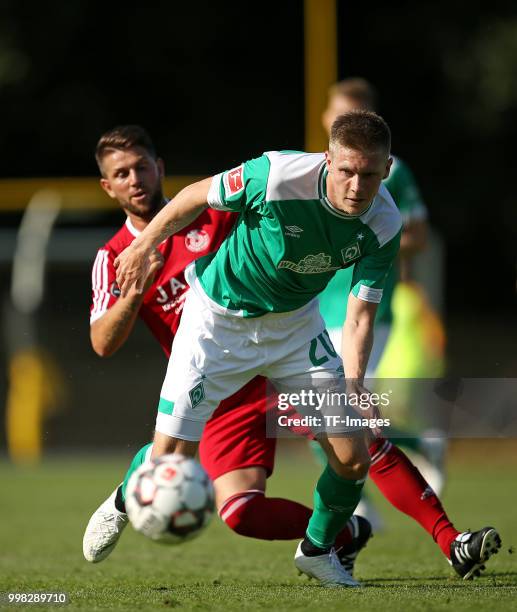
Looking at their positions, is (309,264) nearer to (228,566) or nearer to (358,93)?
(228,566)

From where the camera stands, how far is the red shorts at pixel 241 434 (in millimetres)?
5117

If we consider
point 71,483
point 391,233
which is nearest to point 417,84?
point 71,483

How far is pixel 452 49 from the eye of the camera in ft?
53.3

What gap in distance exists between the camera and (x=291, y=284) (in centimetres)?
459

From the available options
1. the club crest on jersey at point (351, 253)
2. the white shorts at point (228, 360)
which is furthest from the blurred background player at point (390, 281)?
the club crest on jersey at point (351, 253)

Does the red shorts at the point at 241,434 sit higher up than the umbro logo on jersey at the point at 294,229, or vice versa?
the umbro logo on jersey at the point at 294,229

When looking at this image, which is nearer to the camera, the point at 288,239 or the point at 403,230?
the point at 288,239

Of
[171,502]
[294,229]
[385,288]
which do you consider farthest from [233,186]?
[385,288]

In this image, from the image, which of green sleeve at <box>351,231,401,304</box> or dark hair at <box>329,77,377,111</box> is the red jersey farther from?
dark hair at <box>329,77,377,111</box>

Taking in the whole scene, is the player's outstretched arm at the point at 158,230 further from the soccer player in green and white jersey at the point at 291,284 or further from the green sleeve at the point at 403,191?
the green sleeve at the point at 403,191

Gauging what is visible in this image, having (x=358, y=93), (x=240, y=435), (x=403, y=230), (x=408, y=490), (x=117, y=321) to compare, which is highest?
(x=358, y=93)

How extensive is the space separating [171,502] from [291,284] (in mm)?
1010

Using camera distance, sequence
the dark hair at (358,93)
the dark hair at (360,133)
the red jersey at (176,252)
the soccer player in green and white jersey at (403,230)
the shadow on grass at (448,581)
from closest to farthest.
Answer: the dark hair at (360,133) → the shadow on grass at (448,581) → the red jersey at (176,252) → the soccer player in green and white jersey at (403,230) → the dark hair at (358,93)

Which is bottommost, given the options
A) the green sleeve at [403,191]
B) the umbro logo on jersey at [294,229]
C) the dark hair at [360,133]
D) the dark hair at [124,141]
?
the umbro logo on jersey at [294,229]
